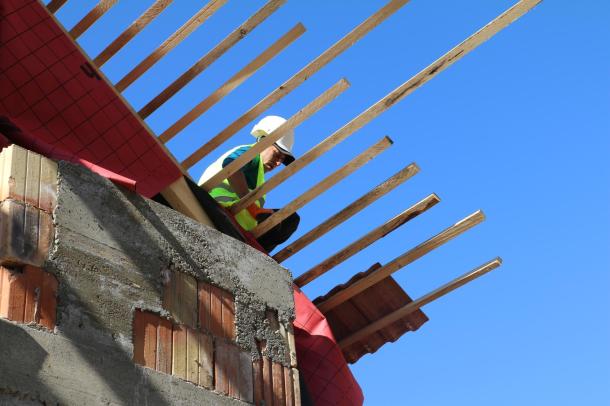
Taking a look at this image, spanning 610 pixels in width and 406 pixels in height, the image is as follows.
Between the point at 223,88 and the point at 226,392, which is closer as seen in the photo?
the point at 226,392

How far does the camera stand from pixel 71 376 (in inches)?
150

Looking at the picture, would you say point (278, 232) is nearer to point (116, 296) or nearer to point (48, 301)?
point (116, 296)

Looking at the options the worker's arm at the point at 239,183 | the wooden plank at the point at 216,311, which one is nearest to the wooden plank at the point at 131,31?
the worker's arm at the point at 239,183

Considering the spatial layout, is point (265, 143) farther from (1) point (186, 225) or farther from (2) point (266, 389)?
(2) point (266, 389)

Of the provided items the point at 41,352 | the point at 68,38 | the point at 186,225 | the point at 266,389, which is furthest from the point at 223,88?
the point at 41,352

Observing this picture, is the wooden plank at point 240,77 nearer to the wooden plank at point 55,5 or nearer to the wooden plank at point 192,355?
the wooden plank at point 55,5

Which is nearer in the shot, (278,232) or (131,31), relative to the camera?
(131,31)

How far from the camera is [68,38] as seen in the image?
18.1ft

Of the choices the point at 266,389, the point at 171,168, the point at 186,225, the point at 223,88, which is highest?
the point at 223,88

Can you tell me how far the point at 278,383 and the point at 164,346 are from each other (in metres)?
0.76

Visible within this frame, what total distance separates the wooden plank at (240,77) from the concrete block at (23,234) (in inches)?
80.5

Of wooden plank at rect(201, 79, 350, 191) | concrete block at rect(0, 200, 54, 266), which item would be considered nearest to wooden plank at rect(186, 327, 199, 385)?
concrete block at rect(0, 200, 54, 266)

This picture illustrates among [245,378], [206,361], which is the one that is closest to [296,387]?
[245,378]

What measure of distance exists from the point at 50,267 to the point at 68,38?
1938mm
